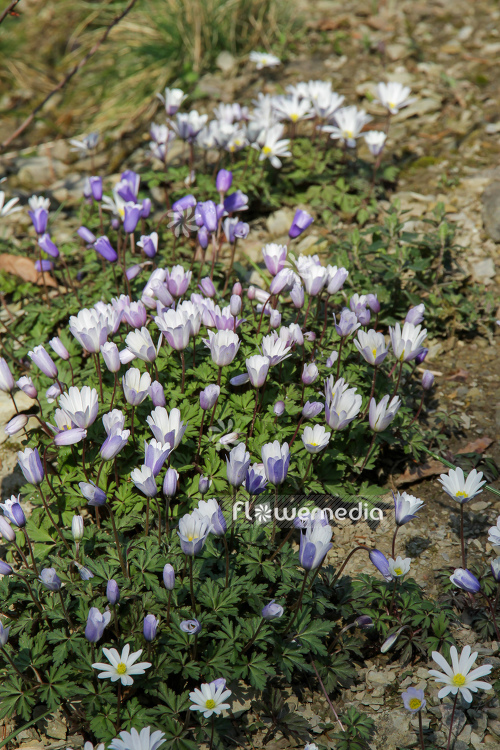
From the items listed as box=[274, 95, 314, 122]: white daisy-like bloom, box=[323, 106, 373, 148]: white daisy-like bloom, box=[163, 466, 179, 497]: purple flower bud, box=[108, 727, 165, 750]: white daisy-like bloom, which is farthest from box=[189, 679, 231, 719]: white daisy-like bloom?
box=[274, 95, 314, 122]: white daisy-like bloom

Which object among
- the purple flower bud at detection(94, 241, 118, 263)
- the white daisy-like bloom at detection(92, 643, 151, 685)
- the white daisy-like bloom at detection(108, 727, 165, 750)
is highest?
the purple flower bud at detection(94, 241, 118, 263)

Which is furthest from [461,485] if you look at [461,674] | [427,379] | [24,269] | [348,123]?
[24,269]

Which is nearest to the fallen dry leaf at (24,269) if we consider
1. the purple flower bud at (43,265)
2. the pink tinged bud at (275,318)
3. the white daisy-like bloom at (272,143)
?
the purple flower bud at (43,265)

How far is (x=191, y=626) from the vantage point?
2557 millimetres

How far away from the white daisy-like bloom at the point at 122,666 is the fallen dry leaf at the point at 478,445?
2.34m

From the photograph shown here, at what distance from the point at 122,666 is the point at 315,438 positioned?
1370 mm

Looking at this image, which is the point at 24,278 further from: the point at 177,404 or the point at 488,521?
the point at 488,521

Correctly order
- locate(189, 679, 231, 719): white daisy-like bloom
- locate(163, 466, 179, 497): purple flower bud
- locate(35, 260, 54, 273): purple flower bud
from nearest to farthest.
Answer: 1. locate(189, 679, 231, 719): white daisy-like bloom
2. locate(163, 466, 179, 497): purple flower bud
3. locate(35, 260, 54, 273): purple flower bud

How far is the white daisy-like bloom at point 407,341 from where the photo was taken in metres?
3.32

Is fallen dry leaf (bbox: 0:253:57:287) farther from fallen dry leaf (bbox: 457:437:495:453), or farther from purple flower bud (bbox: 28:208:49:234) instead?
fallen dry leaf (bbox: 457:437:495:453)

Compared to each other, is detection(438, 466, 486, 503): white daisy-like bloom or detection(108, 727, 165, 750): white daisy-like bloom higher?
detection(438, 466, 486, 503): white daisy-like bloom

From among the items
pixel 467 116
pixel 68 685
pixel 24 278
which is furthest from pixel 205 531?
pixel 467 116

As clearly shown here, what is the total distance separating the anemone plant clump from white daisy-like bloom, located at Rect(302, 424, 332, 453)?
0.01 meters

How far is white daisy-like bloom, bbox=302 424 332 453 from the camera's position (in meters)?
3.00
